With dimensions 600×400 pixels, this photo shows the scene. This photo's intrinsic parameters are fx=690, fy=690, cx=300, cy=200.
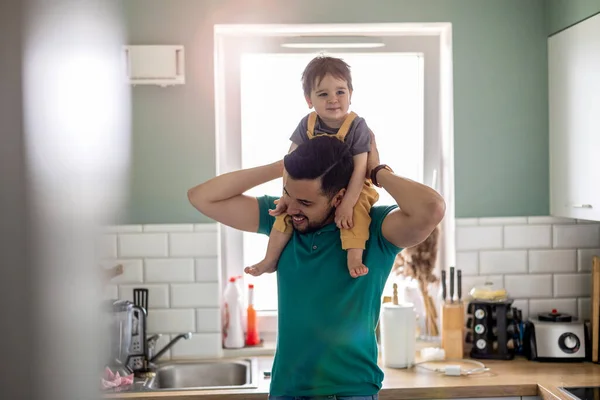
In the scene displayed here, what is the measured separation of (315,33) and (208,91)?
1.66 ft

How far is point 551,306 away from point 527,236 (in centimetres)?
29

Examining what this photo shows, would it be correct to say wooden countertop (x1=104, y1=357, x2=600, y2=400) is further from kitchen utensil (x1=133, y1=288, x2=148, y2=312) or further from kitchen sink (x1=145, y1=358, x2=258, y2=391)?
kitchen utensil (x1=133, y1=288, x2=148, y2=312)

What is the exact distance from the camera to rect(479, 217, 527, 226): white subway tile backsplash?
9.02ft

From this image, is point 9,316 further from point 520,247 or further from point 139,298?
point 520,247

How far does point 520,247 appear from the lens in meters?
2.75

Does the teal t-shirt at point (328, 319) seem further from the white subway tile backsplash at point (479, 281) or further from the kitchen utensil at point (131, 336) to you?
the white subway tile backsplash at point (479, 281)

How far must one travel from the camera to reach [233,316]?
270 centimetres

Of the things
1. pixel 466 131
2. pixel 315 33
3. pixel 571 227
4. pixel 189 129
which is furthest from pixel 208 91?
pixel 571 227

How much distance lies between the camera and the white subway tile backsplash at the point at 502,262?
2744 millimetres

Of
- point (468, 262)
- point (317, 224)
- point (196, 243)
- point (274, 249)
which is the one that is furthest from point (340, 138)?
point (468, 262)

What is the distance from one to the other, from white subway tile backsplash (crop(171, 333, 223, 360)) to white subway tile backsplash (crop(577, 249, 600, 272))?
145cm

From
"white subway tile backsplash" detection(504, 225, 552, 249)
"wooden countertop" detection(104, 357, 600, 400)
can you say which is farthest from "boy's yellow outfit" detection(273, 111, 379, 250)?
"white subway tile backsplash" detection(504, 225, 552, 249)

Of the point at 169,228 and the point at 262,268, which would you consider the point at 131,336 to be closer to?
the point at 169,228

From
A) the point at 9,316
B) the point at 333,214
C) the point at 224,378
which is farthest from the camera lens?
the point at 224,378
